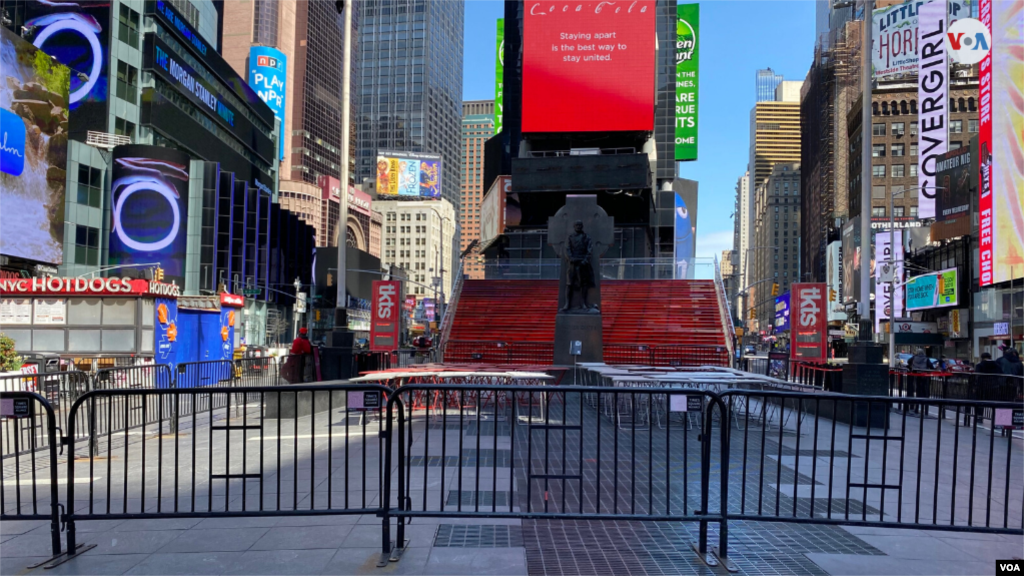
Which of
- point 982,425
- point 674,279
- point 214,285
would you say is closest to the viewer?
point 982,425

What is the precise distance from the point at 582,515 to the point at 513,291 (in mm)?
32066

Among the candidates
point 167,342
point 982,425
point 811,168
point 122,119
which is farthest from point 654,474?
point 811,168

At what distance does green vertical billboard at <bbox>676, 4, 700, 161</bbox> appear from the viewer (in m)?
74.2

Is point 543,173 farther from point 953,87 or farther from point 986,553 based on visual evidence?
point 953,87

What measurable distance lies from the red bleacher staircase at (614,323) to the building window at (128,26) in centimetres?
3357

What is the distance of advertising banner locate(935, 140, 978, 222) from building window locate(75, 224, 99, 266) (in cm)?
5799

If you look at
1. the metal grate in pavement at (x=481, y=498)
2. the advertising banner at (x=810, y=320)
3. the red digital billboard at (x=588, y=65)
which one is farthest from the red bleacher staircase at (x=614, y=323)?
the metal grate in pavement at (x=481, y=498)

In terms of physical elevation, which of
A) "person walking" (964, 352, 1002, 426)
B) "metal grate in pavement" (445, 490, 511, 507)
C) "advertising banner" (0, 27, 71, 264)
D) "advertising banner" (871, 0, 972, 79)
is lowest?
"metal grate in pavement" (445, 490, 511, 507)

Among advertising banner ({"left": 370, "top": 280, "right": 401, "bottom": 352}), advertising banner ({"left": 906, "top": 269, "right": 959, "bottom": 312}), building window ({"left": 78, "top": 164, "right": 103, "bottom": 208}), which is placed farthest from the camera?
advertising banner ({"left": 906, "top": 269, "right": 959, "bottom": 312})

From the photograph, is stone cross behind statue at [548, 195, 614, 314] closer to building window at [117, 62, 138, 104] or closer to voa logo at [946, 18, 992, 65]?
voa logo at [946, 18, 992, 65]

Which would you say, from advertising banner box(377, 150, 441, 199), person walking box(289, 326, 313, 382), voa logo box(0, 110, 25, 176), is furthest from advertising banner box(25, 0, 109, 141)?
advertising banner box(377, 150, 441, 199)

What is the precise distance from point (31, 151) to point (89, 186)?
51.4 ft

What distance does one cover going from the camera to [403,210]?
181 metres

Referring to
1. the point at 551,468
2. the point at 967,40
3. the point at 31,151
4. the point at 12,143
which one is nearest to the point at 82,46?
the point at 31,151
